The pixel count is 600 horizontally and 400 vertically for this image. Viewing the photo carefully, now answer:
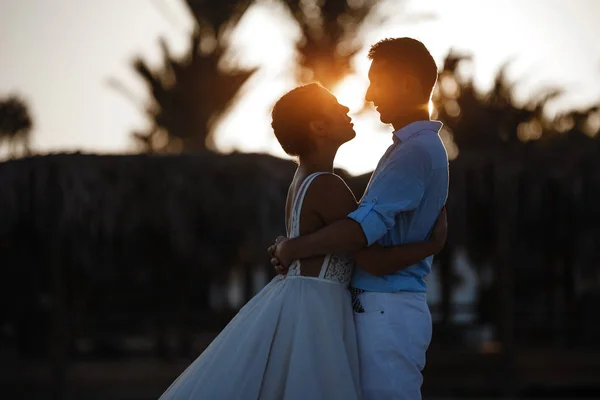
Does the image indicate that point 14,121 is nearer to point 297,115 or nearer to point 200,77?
point 200,77

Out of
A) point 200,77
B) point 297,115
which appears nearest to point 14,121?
point 200,77

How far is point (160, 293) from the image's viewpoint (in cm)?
1738

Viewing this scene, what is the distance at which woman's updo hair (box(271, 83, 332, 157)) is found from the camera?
12.2 ft

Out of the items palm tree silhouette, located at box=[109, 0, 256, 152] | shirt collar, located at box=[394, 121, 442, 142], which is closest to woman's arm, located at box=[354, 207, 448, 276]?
shirt collar, located at box=[394, 121, 442, 142]

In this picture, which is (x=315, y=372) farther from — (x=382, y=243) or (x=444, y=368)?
(x=444, y=368)

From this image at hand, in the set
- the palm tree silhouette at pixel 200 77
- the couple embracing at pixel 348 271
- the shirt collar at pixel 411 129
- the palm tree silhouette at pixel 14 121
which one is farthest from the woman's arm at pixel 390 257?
the palm tree silhouette at pixel 14 121

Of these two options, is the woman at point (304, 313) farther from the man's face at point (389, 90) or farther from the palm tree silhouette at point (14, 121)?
the palm tree silhouette at point (14, 121)

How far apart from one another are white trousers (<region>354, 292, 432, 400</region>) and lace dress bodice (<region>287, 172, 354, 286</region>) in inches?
5.8

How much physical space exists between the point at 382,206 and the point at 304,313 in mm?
455

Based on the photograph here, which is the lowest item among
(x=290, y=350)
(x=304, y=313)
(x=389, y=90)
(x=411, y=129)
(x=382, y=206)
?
(x=290, y=350)

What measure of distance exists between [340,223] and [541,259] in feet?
49.4

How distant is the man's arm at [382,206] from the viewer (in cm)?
343

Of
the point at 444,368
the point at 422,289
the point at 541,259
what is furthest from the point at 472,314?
the point at 422,289

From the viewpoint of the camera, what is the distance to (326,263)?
12.0 feet
